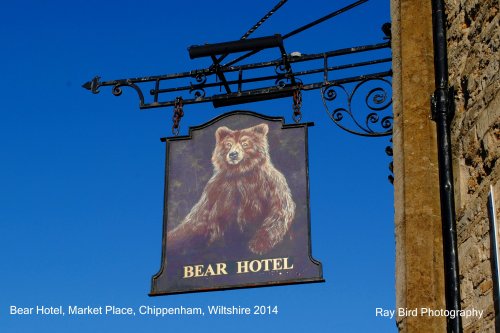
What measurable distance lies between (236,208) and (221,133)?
71 centimetres

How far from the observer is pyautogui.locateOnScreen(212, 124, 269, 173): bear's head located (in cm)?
770

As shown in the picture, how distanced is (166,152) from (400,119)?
189 cm

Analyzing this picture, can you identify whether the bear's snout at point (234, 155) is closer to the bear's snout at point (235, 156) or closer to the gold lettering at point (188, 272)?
the bear's snout at point (235, 156)

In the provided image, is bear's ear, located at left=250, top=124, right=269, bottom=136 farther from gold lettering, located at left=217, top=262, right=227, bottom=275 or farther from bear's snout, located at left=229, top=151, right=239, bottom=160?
gold lettering, located at left=217, top=262, right=227, bottom=275

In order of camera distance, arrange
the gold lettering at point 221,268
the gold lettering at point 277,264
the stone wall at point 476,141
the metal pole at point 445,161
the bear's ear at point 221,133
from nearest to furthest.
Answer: the stone wall at point 476,141 < the metal pole at point 445,161 < the gold lettering at point 277,264 < the gold lettering at point 221,268 < the bear's ear at point 221,133

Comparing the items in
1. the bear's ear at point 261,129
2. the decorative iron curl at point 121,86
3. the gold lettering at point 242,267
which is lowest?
the gold lettering at point 242,267

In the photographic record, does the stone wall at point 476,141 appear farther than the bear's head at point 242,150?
No

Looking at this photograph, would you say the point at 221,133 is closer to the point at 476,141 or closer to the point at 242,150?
the point at 242,150

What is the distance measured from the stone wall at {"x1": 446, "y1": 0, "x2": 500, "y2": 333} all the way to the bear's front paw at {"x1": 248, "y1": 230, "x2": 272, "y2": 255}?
1.46 meters

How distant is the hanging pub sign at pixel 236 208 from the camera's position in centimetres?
716

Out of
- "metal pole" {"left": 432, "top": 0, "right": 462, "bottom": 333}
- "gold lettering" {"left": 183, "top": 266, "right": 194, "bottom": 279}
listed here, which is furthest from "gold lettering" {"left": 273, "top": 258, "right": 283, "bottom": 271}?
"metal pole" {"left": 432, "top": 0, "right": 462, "bottom": 333}

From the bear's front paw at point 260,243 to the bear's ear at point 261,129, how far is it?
886 millimetres

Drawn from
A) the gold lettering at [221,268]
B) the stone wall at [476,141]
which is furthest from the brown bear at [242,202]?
the stone wall at [476,141]

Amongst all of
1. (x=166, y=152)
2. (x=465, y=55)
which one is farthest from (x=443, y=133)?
(x=166, y=152)
